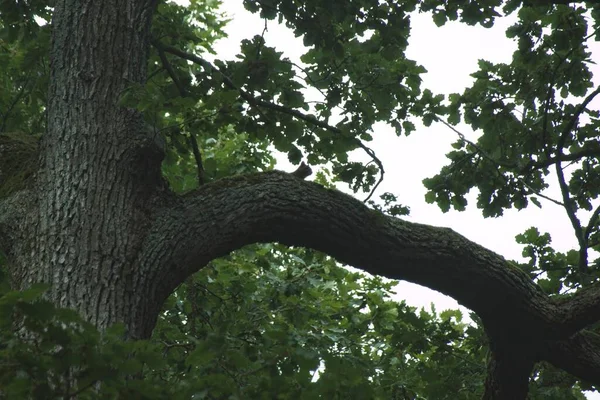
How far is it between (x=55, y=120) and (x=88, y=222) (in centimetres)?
75

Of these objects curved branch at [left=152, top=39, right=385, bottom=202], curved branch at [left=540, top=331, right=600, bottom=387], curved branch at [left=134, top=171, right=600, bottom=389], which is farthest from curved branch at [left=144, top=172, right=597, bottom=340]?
curved branch at [left=152, top=39, right=385, bottom=202]

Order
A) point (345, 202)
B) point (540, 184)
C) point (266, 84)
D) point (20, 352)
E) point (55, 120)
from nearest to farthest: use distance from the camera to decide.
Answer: point (20, 352) → point (55, 120) → point (345, 202) → point (266, 84) → point (540, 184)

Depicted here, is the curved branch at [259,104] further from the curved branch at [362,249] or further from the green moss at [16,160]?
the green moss at [16,160]

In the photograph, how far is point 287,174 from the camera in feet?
14.7

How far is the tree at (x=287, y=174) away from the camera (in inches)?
152

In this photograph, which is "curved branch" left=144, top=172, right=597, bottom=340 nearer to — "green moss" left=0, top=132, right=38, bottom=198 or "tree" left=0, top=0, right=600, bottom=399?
"tree" left=0, top=0, right=600, bottom=399

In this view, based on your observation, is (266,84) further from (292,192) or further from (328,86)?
(292,192)

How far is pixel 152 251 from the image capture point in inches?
154

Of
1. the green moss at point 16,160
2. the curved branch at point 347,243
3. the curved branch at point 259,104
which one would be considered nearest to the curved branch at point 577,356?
the curved branch at point 347,243

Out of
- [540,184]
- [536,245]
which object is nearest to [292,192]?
[536,245]

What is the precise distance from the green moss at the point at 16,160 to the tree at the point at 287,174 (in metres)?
0.01

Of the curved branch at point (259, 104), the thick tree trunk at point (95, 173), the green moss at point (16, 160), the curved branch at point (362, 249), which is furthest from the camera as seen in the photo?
the curved branch at point (259, 104)

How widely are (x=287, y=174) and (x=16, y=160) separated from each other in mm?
1632

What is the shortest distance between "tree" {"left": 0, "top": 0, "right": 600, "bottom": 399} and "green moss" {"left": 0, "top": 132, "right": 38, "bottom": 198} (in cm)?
1
